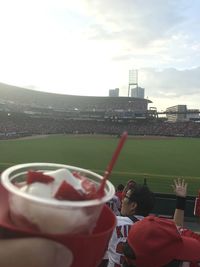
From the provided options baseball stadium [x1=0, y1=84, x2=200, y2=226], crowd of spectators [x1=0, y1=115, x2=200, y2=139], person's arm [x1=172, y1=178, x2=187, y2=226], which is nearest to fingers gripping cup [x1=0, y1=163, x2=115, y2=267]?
person's arm [x1=172, y1=178, x2=187, y2=226]

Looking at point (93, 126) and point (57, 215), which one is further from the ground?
point (57, 215)

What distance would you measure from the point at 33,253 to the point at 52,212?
0.16 m

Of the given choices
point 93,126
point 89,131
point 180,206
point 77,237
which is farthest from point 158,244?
point 93,126

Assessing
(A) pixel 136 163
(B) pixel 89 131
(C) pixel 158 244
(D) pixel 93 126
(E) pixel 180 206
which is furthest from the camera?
(D) pixel 93 126

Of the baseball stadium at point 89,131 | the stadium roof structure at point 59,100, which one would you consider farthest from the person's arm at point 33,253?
the stadium roof structure at point 59,100

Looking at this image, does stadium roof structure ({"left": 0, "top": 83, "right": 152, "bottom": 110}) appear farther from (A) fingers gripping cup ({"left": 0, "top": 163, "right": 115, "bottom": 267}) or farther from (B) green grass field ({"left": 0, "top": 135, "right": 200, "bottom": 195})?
(A) fingers gripping cup ({"left": 0, "top": 163, "right": 115, "bottom": 267})

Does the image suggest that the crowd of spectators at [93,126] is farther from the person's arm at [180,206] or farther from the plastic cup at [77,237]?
Answer: the plastic cup at [77,237]

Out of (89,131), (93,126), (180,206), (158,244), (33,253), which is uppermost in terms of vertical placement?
(33,253)

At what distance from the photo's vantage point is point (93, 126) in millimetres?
94062

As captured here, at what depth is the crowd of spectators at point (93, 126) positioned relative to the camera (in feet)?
268

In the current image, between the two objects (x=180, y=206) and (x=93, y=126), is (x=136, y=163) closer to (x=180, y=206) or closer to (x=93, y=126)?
(x=180, y=206)

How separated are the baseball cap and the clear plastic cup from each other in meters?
1.07

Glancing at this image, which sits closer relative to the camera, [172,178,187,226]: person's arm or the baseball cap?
the baseball cap

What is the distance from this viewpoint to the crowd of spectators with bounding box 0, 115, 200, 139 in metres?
81.6
